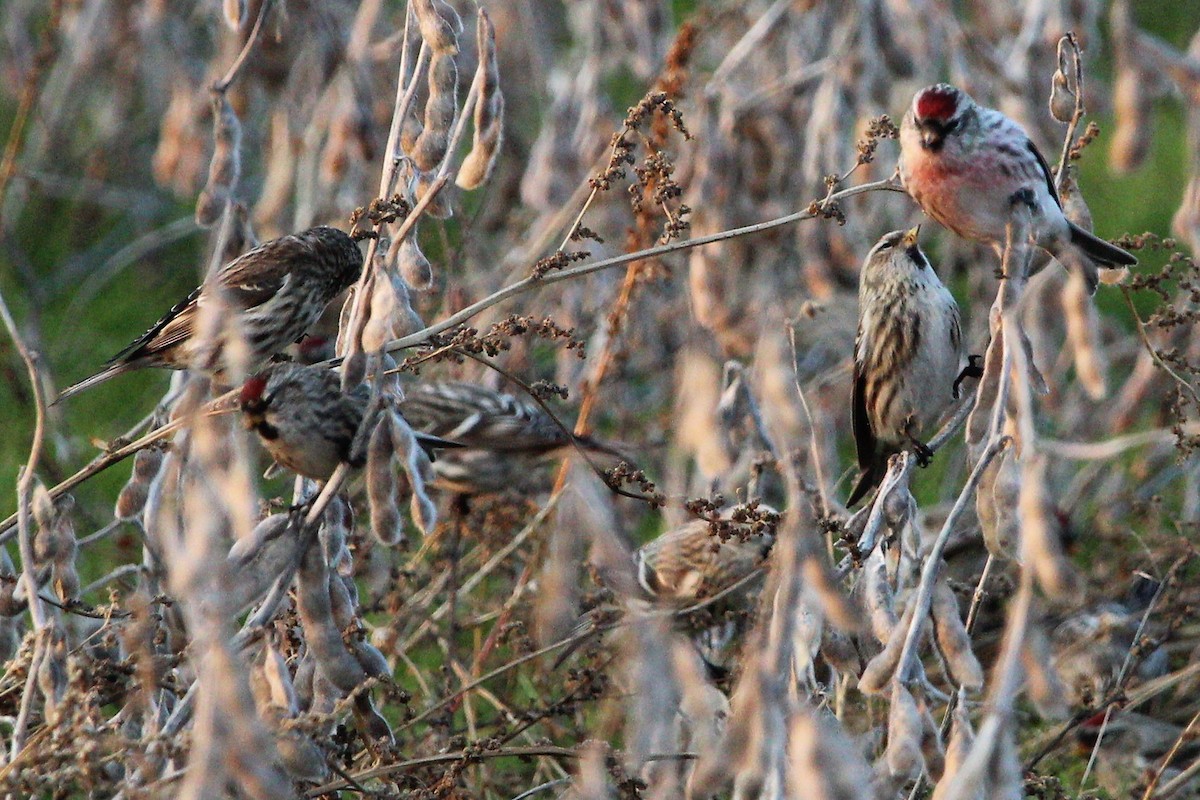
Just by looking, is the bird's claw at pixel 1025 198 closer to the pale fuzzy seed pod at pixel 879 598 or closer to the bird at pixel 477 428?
the pale fuzzy seed pod at pixel 879 598

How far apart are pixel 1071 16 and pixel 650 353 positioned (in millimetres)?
1942

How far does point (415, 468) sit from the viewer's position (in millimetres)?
2818

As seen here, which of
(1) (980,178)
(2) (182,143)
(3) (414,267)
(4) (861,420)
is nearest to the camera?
(3) (414,267)

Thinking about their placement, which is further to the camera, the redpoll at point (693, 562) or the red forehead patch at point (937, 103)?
the redpoll at point (693, 562)

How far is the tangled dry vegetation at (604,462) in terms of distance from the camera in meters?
2.38

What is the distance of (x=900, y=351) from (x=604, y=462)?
36.8 inches

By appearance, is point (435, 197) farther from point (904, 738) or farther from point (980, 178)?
point (904, 738)

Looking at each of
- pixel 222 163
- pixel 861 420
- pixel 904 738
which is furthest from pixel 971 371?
pixel 904 738

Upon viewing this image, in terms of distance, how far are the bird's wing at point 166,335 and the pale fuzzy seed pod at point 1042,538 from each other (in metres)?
2.51

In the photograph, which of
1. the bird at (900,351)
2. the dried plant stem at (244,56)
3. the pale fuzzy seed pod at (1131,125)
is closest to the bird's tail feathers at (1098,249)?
the pale fuzzy seed pod at (1131,125)

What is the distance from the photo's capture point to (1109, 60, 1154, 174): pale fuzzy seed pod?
12.1ft

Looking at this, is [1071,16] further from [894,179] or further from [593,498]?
[593,498]

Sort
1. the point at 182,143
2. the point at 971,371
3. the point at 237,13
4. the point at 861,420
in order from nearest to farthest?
1. the point at 237,13
2. the point at 971,371
3. the point at 861,420
4. the point at 182,143

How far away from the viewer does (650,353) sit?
6.37m
